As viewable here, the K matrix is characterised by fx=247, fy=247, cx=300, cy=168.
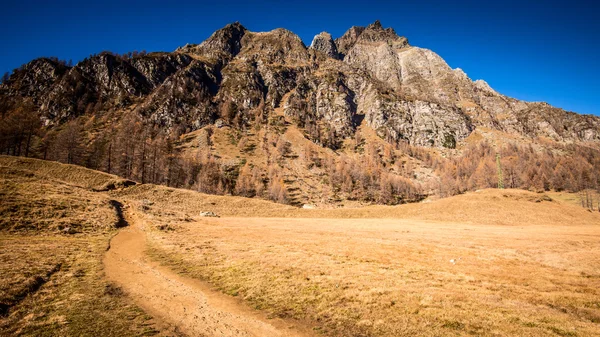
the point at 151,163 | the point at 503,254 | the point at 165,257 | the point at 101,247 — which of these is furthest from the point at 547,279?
the point at 151,163

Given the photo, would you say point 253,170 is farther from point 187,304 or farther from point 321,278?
point 187,304

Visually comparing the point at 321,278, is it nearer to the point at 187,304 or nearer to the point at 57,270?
the point at 187,304

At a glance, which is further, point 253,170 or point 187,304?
point 253,170

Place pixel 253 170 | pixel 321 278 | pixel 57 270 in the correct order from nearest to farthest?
pixel 57 270 → pixel 321 278 → pixel 253 170

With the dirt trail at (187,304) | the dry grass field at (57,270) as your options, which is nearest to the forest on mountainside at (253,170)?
the dry grass field at (57,270)

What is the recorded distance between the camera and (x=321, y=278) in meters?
16.2

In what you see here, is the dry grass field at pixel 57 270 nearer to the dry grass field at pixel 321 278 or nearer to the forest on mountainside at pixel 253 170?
the dry grass field at pixel 321 278

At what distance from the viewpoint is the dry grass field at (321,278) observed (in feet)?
33.8

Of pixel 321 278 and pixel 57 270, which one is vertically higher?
pixel 321 278

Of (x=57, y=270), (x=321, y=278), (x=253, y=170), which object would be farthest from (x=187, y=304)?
(x=253, y=170)

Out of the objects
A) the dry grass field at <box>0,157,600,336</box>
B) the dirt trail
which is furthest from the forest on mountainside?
the dirt trail

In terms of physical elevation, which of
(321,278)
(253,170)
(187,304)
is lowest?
(187,304)

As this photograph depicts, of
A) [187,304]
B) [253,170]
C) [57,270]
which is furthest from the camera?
[253,170]

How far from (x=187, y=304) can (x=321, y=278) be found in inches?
317
